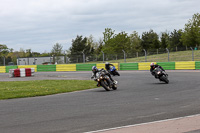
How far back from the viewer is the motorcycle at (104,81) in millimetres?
13926

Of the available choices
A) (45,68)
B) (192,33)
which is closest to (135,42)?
(192,33)

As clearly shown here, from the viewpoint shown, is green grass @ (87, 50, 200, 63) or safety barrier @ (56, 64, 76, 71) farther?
safety barrier @ (56, 64, 76, 71)

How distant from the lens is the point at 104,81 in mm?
14219

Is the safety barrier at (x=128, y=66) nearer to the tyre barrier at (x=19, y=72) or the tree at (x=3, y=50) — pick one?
the tyre barrier at (x=19, y=72)

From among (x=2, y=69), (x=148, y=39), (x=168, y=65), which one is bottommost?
(x=2, y=69)

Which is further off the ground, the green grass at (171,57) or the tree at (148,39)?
the tree at (148,39)

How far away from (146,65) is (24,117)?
2635cm

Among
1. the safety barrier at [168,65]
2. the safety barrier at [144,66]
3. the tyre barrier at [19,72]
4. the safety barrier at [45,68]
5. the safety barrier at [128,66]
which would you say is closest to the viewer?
the tyre barrier at [19,72]

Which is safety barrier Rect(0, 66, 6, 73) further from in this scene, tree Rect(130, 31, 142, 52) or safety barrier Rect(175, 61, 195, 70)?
tree Rect(130, 31, 142, 52)

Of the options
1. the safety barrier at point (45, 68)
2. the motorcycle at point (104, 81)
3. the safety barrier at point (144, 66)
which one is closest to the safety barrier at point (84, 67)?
the safety barrier at point (45, 68)

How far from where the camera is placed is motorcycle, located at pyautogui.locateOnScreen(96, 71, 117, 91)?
1393cm

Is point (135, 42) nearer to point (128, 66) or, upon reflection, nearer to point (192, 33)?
point (192, 33)

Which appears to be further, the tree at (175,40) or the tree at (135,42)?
the tree at (135,42)

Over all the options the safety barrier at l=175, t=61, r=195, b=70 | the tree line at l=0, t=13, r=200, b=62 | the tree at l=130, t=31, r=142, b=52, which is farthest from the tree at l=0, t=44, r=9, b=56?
the safety barrier at l=175, t=61, r=195, b=70
